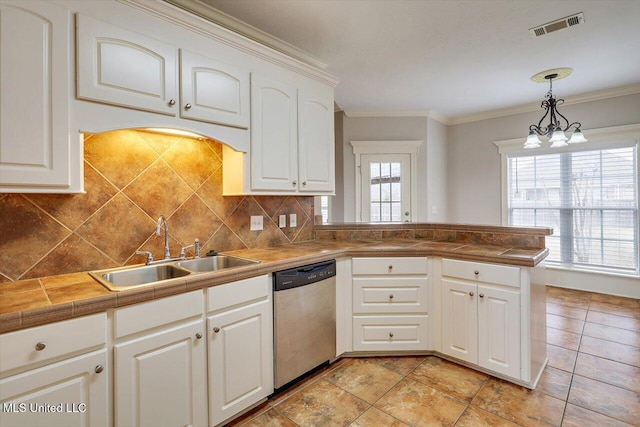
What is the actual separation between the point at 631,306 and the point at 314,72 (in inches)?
177

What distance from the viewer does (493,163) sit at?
5055mm

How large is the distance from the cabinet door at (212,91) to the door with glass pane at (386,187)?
297cm

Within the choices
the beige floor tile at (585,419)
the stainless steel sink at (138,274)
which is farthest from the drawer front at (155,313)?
the beige floor tile at (585,419)

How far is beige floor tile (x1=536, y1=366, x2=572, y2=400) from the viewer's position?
2.06 meters

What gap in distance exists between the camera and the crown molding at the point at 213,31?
171 cm

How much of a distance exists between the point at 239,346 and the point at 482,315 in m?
1.67

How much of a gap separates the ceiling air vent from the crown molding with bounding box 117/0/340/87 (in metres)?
1.82

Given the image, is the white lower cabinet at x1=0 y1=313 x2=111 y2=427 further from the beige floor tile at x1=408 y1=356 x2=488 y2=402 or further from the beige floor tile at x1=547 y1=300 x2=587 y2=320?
the beige floor tile at x1=547 y1=300 x2=587 y2=320

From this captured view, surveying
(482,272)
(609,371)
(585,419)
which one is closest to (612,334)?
(609,371)

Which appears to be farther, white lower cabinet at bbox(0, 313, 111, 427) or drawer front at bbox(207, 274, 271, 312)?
drawer front at bbox(207, 274, 271, 312)

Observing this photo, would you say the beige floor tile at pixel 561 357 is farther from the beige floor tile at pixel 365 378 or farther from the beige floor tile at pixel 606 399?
the beige floor tile at pixel 365 378

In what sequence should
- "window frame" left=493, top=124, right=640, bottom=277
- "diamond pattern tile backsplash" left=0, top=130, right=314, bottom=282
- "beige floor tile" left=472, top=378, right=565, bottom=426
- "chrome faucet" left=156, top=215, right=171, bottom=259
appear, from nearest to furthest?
"diamond pattern tile backsplash" left=0, top=130, right=314, bottom=282 → "beige floor tile" left=472, top=378, right=565, bottom=426 → "chrome faucet" left=156, top=215, right=171, bottom=259 → "window frame" left=493, top=124, right=640, bottom=277

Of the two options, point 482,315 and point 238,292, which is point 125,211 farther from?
point 482,315

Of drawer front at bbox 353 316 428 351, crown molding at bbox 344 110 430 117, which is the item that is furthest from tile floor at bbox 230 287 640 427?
crown molding at bbox 344 110 430 117
